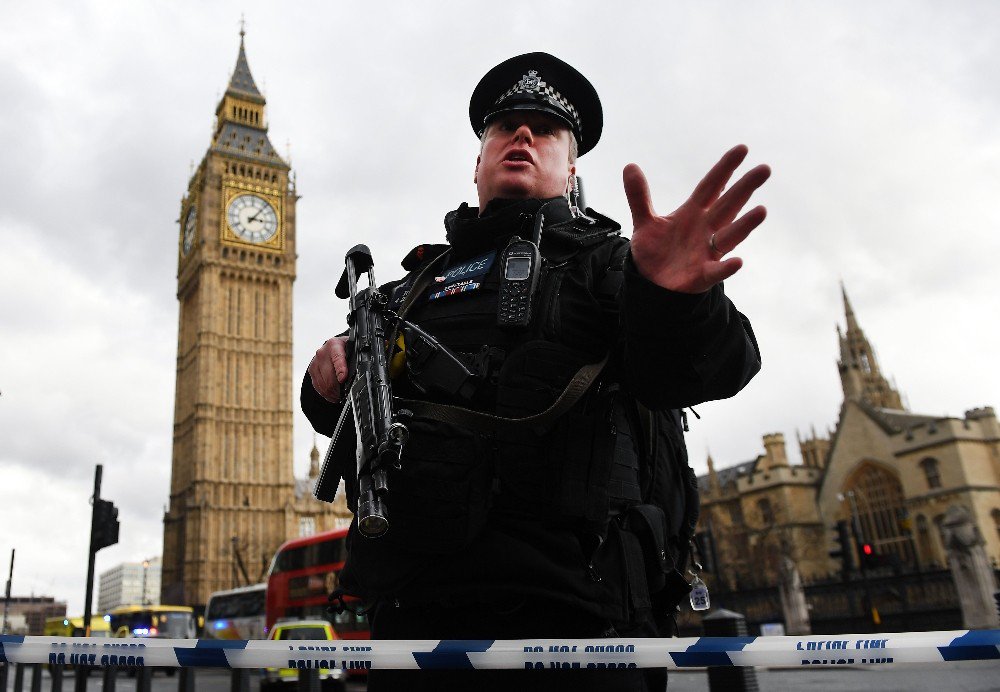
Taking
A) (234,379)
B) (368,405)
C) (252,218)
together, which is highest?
(252,218)

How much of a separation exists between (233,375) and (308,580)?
140ft

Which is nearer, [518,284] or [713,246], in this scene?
[713,246]

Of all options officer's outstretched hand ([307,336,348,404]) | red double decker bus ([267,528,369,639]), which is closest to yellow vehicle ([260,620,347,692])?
red double decker bus ([267,528,369,639])

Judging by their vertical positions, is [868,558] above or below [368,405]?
above

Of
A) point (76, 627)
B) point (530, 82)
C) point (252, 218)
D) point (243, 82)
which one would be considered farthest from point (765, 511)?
point (243, 82)

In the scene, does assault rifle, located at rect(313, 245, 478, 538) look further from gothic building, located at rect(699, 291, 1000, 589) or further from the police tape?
gothic building, located at rect(699, 291, 1000, 589)

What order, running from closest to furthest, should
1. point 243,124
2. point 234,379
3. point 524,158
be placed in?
point 524,158, point 234,379, point 243,124

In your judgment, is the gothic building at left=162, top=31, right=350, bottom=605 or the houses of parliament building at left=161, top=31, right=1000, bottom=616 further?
the gothic building at left=162, top=31, right=350, bottom=605

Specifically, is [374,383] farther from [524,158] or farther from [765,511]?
[765,511]

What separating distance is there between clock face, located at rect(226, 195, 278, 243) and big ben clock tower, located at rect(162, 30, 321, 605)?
0.27 ft

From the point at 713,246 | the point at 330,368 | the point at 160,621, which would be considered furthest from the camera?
the point at 160,621

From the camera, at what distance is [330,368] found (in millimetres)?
2277

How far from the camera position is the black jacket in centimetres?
175

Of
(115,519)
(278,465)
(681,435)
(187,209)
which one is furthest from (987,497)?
(187,209)
